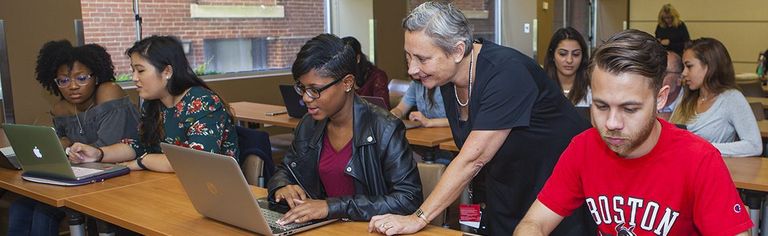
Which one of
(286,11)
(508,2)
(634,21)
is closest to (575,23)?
(634,21)

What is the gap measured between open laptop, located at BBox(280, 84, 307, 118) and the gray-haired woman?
283cm

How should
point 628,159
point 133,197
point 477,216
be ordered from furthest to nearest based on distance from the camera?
point 133,197, point 477,216, point 628,159

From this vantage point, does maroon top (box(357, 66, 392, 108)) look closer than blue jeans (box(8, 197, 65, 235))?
No

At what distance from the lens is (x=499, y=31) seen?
34.1ft

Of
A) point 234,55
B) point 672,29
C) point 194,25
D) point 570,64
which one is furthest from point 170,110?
point 672,29

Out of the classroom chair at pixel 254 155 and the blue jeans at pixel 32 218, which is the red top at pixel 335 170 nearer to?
the classroom chair at pixel 254 155

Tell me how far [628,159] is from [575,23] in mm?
10623

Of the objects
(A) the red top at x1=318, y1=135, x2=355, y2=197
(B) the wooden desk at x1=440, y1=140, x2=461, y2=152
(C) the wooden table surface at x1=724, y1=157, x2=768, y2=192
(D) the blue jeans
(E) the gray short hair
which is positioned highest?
(E) the gray short hair

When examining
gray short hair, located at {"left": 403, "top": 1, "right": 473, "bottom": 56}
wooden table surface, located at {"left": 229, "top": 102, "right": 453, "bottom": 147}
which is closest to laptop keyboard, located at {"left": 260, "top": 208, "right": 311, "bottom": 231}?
gray short hair, located at {"left": 403, "top": 1, "right": 473, "bottom": 56}

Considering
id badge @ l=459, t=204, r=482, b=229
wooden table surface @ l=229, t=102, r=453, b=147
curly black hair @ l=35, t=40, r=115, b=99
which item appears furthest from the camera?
wooden table surface @ l=229, t=102, r=453, b=147

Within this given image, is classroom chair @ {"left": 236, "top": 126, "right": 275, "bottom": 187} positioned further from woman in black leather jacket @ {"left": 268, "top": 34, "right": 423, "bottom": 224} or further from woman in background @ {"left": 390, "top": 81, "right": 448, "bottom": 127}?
woman in background @ {"left": 390, "top": 81, "right": 448, "bottom": 127}

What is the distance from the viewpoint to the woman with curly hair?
351 centimetres

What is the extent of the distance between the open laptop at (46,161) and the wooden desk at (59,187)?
→ 0.11 ft

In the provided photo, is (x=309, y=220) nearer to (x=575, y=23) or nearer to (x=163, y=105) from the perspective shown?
(x=163, y=105)
